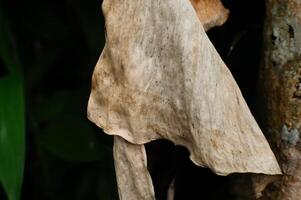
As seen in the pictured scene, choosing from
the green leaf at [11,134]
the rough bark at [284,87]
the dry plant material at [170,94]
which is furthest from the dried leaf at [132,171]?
the green leaf at [11,134]

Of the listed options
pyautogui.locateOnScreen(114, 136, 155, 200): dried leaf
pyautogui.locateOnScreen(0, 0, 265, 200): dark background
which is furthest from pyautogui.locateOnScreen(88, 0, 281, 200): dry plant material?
A: pyautogui.locateOnScreen(0, 0, 265, 200): dark background

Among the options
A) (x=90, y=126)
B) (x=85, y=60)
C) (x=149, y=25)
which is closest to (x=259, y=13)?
(x=149, y=25)

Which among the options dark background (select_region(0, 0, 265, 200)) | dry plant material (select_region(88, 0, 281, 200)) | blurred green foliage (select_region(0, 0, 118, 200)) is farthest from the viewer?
blurred green foliage (select_region(0, 0, 118, 200))

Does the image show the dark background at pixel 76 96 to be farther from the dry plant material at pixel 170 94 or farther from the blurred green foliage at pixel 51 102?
the dry plant material at pixel 170 94

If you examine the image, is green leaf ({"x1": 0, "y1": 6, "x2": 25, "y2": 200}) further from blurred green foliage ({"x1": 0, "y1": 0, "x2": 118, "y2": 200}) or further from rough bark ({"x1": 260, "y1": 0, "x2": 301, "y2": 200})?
rough bark ({"x1": 260, "y1": 0, "x2": 301, "y2": 200})

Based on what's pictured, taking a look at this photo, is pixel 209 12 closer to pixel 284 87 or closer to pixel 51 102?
pixel 284 87

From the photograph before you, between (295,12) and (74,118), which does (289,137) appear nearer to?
(295,12)
